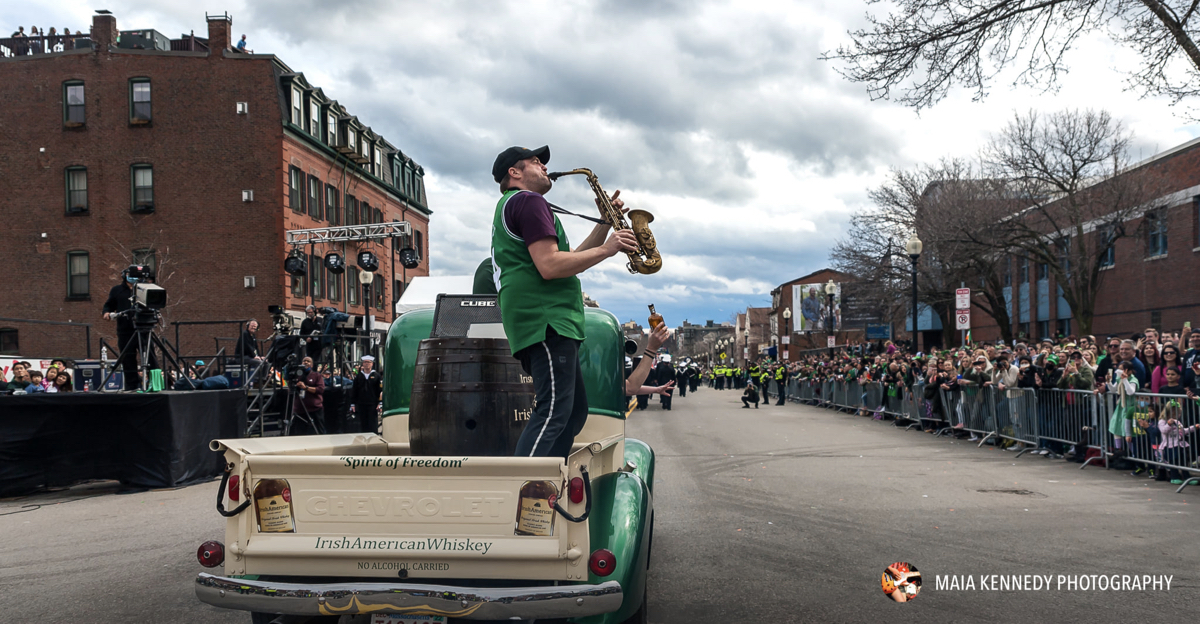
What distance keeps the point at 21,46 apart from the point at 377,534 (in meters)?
42.7

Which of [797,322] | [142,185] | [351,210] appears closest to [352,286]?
[351,210]

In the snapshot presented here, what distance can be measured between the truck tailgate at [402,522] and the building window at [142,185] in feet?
115

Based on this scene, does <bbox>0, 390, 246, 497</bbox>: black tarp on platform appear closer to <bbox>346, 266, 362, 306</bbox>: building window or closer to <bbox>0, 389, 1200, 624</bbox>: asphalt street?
<bbox>0, 389, 1200, 624</bbox>: asphalt street

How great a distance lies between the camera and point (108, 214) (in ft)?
112

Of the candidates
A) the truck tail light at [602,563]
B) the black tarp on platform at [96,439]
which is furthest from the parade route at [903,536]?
the black tarp on platform at [96,439]

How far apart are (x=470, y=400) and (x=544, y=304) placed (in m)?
0.78

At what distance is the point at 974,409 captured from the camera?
16.5 meters

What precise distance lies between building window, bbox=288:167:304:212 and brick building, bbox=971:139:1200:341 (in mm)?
28350

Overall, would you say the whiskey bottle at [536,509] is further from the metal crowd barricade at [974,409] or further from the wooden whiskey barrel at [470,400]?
the metal crowd barricade at [974,409]

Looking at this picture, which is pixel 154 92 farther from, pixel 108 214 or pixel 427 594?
pixel 427 594

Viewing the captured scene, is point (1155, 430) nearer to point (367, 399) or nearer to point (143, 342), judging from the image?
point (367, 399)

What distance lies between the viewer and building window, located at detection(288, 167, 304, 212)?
35.6m

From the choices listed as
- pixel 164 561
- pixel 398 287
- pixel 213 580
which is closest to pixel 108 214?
pixel 398 287
